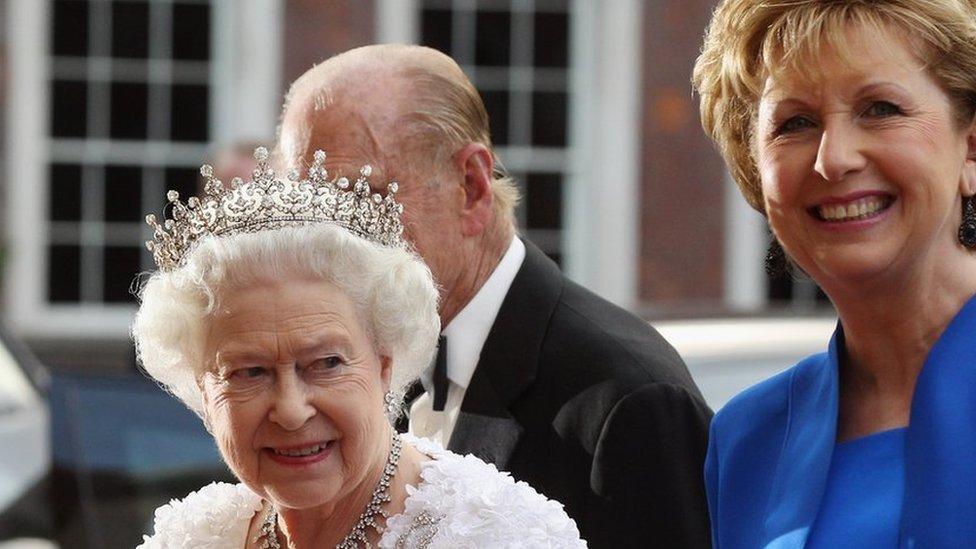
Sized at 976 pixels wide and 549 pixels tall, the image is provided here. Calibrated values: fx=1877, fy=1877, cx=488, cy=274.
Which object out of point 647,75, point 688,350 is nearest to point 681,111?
point 647,75

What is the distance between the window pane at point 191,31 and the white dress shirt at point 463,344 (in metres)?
9.01

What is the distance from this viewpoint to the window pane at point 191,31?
12.2 m

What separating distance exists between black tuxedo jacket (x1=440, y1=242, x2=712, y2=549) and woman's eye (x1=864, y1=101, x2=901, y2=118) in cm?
72

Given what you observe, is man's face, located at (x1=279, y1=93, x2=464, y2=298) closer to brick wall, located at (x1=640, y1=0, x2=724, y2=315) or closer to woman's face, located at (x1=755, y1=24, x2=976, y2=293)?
woman's face, located at (x1=755, y1=24, x2=976, y2=293)

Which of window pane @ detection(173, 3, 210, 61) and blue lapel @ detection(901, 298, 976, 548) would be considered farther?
window pane @ detection(173, 3, 210, 61)

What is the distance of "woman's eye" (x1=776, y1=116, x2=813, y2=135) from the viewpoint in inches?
106

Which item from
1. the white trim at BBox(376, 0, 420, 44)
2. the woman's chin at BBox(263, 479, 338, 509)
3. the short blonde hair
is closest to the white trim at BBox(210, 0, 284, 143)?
the white trim at BBox(376, 0, 420, 44)

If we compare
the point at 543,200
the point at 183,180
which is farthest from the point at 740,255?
the point at 183,180

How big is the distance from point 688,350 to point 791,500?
2156mm

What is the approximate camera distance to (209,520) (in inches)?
114

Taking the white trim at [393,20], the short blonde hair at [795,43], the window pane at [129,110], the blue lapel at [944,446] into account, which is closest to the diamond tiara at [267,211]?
the short blonde hair at [795,43]

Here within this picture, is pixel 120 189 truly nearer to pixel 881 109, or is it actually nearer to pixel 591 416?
pixel 591 416

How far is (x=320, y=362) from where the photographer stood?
8.66ft

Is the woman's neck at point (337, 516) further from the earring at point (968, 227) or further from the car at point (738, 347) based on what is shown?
the car at point (738, 347)
